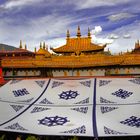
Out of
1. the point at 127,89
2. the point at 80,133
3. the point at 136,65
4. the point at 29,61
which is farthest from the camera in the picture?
the point at 29,61

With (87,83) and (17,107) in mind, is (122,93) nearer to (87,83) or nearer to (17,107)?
(87,83)

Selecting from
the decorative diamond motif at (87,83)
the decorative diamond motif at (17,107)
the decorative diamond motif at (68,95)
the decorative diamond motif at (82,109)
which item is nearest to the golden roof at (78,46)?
the decorative diamond motif at (87,83)

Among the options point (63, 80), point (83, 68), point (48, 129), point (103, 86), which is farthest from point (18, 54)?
point (48, 129)

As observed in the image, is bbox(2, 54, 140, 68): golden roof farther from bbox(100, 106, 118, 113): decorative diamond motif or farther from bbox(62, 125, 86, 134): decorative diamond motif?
bbox(62, 125, 86, 134): decorative diamond motif

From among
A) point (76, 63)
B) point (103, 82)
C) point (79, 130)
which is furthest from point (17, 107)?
point (76, 63)

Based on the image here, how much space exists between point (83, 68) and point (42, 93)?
13.9 feet

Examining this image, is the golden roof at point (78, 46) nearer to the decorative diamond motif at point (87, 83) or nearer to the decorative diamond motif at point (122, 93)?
the decorative diamond motif at point (87, 83)

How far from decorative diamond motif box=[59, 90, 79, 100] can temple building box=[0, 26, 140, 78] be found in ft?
11.8

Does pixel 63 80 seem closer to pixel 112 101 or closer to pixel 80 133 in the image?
pixel 112 101

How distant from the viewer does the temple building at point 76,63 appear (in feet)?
49.3

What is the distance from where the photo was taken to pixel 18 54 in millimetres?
22594

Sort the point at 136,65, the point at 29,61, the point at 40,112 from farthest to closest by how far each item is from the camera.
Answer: the point at 29,61 → the point at 136,65 → the point at 40,112

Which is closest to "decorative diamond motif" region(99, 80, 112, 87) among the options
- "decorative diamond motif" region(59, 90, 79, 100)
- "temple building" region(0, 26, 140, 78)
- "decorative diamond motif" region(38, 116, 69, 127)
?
"decorative diamond motif" region(59, 90, 79, 100)

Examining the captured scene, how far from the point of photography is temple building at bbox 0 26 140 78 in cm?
1502
